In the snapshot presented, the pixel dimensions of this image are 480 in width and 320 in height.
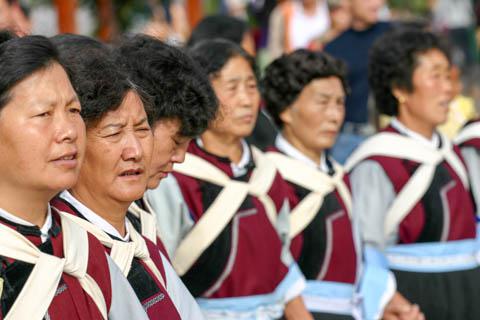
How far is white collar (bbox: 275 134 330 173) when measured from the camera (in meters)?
4.53

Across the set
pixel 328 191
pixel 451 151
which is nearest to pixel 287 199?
pixel 328 191

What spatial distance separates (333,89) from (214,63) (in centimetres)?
77

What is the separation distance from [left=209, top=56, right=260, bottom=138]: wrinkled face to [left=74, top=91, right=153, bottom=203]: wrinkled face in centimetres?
99

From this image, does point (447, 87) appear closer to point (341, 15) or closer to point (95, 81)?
point (95, 81)

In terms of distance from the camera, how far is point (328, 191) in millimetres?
4445

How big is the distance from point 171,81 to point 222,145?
71 centimetres

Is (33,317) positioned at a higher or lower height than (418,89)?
lower

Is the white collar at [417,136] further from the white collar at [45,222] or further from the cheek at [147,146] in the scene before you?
the white collar at [45,222]

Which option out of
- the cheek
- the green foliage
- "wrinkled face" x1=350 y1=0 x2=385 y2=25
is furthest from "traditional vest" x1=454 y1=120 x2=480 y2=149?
the green foliage

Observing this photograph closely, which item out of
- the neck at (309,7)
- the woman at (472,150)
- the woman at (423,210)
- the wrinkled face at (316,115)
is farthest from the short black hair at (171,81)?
the neck at (309,7)

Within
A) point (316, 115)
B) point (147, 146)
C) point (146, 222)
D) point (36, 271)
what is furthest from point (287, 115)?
point (36, 271)

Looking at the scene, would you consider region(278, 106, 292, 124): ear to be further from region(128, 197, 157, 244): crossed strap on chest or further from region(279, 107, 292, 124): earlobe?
region(128, 197, 157, 244): crossed strap on chest

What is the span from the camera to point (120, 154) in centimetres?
284

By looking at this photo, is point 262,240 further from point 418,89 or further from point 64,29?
point 64,29
